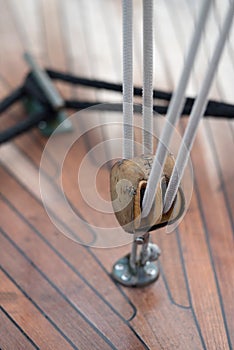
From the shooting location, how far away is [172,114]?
968mm

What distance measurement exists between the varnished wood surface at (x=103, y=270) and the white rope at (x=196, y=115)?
241mm

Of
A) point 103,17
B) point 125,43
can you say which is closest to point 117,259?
point 125,43

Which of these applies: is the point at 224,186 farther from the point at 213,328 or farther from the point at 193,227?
the point at 213,328

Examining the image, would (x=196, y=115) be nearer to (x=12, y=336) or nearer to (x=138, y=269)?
(x=138, y=269)

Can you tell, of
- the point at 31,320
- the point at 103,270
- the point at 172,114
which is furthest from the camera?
the point at 103,270

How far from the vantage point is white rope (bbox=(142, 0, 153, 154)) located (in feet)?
3.33

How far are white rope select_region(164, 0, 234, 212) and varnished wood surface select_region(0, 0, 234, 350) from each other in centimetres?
24

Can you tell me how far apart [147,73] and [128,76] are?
0.10ft

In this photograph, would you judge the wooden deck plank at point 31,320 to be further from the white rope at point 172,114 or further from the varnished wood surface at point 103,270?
the white rope at point 172,114

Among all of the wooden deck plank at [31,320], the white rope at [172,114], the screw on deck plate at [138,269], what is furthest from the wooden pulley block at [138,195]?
the wooden deck plank at [31,320]

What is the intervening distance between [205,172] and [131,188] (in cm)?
54

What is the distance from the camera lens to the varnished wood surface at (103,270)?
1.17 meters

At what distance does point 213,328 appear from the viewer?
118cm

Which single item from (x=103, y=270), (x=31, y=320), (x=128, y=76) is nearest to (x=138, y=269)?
(x=103, y=270)
